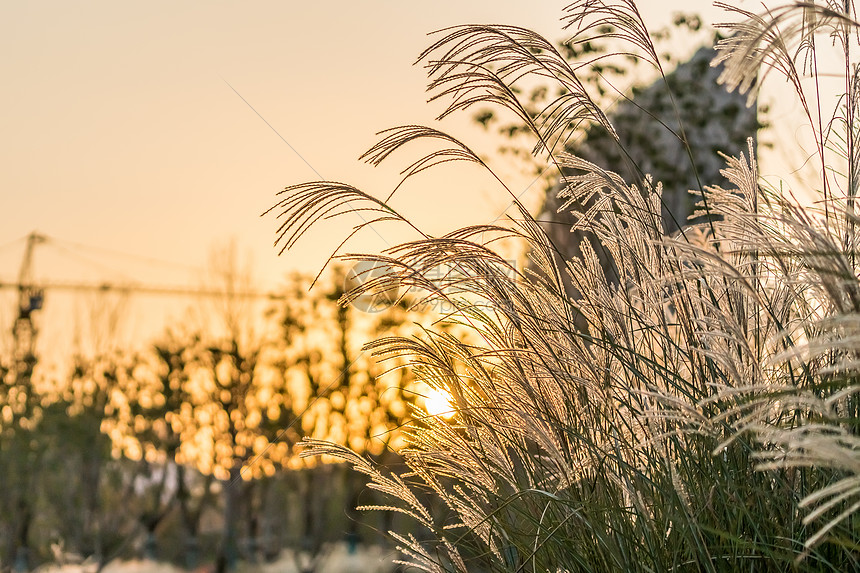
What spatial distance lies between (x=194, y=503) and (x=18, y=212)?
3228 mm

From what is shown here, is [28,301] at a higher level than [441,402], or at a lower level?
higher

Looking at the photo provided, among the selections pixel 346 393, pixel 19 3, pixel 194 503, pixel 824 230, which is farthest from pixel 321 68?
pixel 194 503

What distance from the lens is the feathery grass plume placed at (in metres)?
1.20

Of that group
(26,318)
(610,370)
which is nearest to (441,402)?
(610,370)

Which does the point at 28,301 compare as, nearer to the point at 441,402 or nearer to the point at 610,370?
the point at 441,402

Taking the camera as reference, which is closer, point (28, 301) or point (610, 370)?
point (610, 370)

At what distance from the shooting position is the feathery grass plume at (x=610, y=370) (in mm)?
1201

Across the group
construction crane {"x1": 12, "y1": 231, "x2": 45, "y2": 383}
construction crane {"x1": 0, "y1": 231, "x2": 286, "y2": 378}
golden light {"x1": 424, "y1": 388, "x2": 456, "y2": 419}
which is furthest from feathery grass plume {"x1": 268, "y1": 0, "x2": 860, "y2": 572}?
construction crane {"x1": 12, "y1": 231, "x2": 45, "y2": 383}

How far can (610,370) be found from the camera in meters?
1.33

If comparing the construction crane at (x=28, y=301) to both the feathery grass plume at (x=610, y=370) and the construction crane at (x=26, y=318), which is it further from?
the feathery grass plume at (x=610, y=370)

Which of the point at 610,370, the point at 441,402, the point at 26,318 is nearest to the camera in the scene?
the point at 610,370

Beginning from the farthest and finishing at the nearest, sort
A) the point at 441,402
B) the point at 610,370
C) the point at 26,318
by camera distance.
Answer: the point at 26,318, the point at 441,402, the point at 610,370

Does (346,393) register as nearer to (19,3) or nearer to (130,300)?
(130,300)

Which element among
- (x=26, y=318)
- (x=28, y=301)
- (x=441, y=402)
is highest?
(x=28, y=301)
